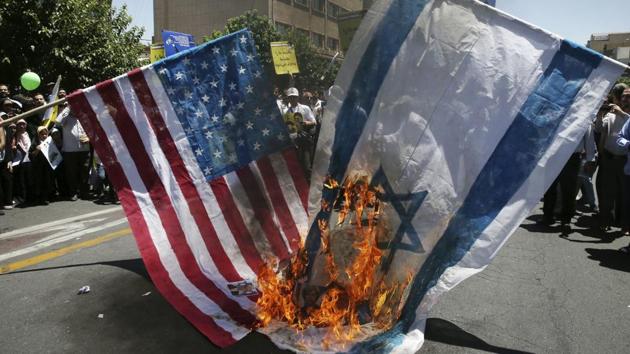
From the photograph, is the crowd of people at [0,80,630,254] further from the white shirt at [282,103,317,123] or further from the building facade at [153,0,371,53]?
the building facade at [153,0,371,53]

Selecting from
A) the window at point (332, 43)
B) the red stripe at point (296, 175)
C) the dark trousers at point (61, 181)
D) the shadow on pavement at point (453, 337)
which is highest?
the window at point (332, 43)

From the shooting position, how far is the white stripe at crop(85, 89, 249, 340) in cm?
375

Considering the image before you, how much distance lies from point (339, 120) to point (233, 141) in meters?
1.03

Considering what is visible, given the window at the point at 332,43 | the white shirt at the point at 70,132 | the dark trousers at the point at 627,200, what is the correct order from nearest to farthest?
the dark trousers at the point at 627,200 < the white shirt at the point at 70,132 < the window at the point at 332,43

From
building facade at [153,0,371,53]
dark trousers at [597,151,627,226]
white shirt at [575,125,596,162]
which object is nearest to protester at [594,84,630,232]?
dark trousers at [597,151,627,226]

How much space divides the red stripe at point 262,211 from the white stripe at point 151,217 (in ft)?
2.53

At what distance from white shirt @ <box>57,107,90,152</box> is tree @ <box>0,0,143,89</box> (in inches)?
156

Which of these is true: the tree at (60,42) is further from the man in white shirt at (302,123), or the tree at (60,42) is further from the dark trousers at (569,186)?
the dark trousers at (569,186)

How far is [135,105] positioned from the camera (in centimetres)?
406

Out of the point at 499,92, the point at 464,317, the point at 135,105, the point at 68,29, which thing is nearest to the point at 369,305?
Result: the point at 464,317

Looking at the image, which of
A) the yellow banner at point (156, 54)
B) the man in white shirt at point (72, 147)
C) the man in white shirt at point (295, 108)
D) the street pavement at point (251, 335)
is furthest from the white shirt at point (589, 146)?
the yellow banner at point (156, 54)

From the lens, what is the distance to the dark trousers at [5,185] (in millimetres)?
8117

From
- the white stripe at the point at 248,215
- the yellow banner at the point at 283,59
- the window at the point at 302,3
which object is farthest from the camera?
the window at the point at 302,3

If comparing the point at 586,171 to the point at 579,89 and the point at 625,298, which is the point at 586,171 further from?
the point at 579,89
